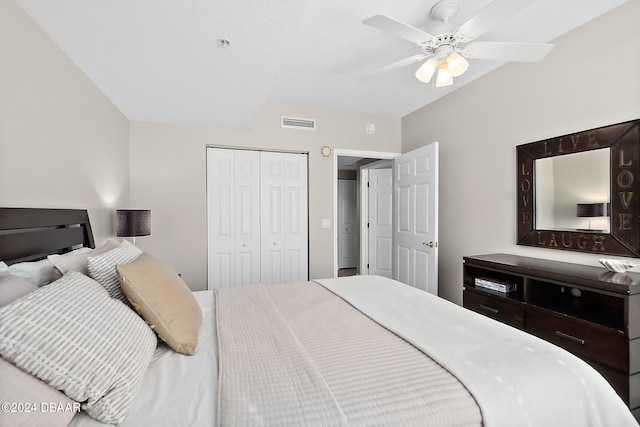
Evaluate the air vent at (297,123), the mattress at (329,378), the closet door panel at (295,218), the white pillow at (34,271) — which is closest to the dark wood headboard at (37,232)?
the white pillow at (34,271)

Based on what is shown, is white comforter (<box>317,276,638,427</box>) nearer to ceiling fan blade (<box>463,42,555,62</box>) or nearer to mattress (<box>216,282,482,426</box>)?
mattress (<box>216,282,482,426</box>)

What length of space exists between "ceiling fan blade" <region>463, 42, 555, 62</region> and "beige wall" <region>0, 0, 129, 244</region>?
8.08 feet

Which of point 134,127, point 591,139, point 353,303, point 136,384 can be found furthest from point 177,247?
point 591,139

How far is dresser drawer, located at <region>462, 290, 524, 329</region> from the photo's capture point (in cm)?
212

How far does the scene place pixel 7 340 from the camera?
67 cm

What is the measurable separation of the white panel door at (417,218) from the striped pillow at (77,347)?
2856 millimetres

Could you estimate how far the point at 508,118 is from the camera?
268cm

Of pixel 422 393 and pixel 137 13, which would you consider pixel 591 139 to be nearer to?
pixel 422 393

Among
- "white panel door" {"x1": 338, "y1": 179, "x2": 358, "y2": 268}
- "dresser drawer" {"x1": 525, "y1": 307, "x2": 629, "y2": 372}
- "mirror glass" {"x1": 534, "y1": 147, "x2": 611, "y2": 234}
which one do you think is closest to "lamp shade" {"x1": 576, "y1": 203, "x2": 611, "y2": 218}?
"mirror glass" {"x1": 534, "y1": 147, "x2": 611, "y2": 234}

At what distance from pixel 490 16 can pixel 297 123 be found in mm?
2476

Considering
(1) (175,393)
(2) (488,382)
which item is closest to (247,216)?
(1) (175,393)

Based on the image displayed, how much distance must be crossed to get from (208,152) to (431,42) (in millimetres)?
2607

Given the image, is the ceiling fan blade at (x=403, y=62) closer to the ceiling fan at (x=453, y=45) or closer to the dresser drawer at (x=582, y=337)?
the ceiling fan at (x=453, y=45)

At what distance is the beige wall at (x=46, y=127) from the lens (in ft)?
4.55
